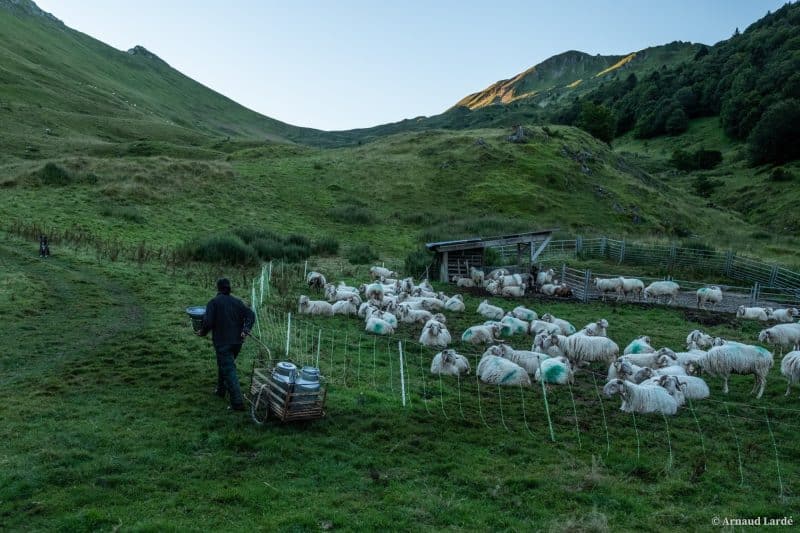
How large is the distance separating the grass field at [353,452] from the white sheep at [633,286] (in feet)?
36.7

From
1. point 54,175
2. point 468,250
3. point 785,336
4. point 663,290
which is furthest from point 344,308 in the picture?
point 54,175

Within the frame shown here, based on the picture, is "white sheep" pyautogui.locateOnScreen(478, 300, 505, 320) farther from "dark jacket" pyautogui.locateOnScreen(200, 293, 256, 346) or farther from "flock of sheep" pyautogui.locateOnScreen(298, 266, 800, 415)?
"dark jacket" pyautogui.locateOnScreen(200, 293, 256, 346)

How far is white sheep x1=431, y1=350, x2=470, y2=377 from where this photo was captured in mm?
12934

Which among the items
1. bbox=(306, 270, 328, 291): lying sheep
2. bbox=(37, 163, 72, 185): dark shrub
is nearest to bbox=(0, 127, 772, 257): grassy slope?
bbox=(37, 163, 72, 185): dark shrub

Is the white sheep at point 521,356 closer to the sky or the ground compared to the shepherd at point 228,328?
closer to the ground

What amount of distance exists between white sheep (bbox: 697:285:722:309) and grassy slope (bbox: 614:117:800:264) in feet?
53.6

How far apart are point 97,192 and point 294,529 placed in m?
38.1

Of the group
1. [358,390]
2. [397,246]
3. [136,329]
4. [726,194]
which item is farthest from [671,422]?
[726,194]

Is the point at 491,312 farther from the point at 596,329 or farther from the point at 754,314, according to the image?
the point at 754,314

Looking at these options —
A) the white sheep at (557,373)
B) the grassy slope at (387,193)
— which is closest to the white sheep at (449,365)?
the white sheep at (557,373)

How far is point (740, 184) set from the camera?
76.5 meters

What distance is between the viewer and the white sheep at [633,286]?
2505cm

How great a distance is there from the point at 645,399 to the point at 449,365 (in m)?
4.20

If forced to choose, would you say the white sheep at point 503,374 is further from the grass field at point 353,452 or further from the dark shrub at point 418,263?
the dark shrub at point 418,263
